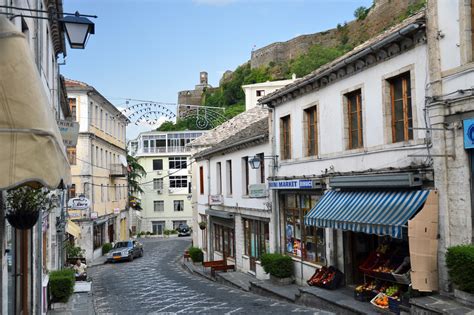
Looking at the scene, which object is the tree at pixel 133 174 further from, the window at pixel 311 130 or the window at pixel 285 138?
the window at pixel 311 130

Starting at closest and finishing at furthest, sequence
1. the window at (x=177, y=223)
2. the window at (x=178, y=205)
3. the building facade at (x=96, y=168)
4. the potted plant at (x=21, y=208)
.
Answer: the potted plant at (x=21, y=208), the building facade at (x=96, y=168), the window at (x=178, y=205), the window at (x=177, y=223)

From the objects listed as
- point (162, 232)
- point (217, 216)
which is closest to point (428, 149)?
point (217, 216)

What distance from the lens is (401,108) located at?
12609 millimetres

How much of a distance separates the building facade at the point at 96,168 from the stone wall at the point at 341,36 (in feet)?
124

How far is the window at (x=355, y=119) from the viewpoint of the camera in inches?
570

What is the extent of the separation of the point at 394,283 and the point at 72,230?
17.9m

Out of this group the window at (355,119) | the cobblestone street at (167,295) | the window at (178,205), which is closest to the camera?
the window at (355,119)

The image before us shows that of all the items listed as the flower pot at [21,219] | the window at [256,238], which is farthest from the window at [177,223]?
the flower pot at [21,219]

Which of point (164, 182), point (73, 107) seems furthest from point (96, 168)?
point (164, 182)

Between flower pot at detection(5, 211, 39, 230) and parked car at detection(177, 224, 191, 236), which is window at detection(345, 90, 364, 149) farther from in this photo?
parked car at detection(177, 224, 191, 236)

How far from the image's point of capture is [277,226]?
64.6 feet

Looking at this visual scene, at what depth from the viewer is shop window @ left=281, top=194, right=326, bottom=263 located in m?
16.9

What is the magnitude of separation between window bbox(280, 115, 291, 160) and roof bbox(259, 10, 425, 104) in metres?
0.93

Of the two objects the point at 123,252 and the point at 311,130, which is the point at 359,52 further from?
the point at 123,252
